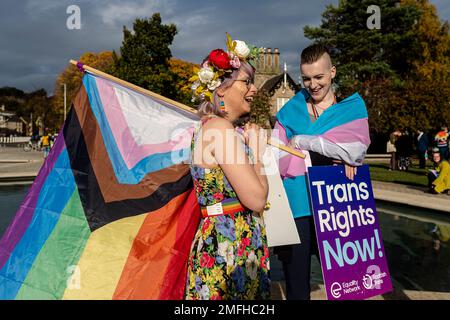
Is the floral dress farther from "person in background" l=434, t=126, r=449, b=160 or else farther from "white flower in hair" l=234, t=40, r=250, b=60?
"person in background" l=434, t=126, r=449, b=160

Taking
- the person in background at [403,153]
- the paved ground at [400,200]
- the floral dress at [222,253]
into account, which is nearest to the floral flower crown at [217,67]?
the floral dress at [222,253]

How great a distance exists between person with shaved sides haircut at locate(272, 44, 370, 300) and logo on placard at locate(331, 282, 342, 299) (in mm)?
193

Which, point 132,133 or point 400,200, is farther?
point 400,200

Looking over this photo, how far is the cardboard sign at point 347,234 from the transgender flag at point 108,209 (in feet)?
3.06

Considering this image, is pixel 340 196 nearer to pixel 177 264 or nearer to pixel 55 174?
pixel 177 264

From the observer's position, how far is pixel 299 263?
2.94m

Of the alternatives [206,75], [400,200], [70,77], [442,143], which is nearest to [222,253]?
[206,75]

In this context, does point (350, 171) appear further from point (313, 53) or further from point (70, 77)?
point (70, 77)

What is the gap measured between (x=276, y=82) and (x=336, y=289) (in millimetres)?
51933

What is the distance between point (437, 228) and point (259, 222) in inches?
273

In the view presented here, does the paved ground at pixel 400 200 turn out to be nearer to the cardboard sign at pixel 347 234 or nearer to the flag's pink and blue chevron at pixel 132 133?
the cardboard sign at pixel 347 234

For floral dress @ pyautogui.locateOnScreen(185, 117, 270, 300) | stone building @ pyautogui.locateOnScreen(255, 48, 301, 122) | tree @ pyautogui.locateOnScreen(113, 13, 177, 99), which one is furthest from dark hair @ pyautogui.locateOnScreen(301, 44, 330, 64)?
stone building @ pyautogui.locateOnScreen(255, 48, 301, 122)

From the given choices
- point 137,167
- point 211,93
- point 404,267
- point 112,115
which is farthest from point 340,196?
point 404,267

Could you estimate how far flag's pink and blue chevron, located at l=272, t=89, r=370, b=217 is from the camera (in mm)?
2910
